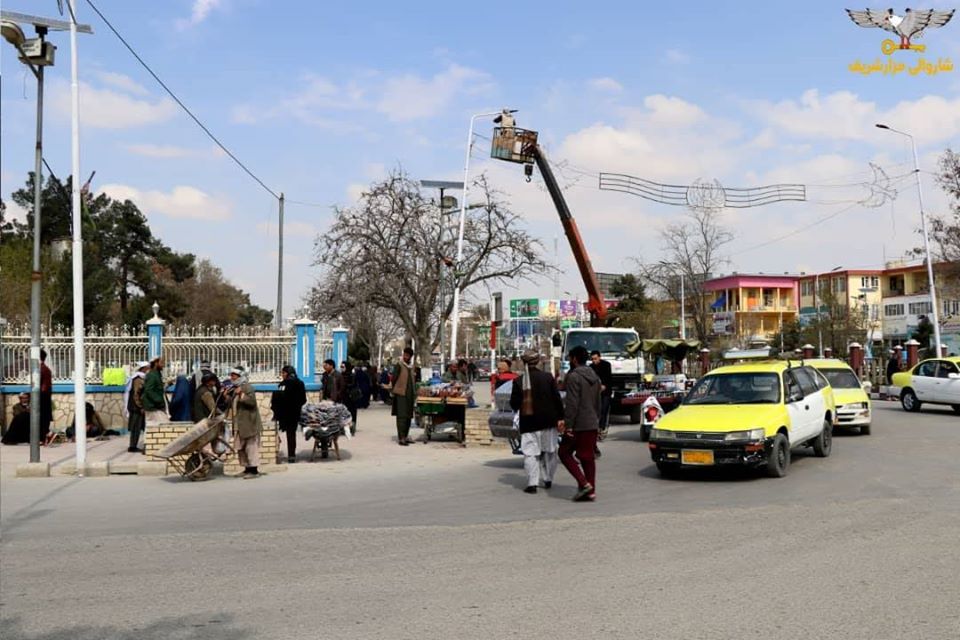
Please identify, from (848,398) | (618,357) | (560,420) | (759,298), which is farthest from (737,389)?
(759,298)

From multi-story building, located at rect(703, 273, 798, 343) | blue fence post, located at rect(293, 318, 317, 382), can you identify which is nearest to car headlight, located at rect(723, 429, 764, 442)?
blue fence post, located at rect(293, 318, 317, 382)

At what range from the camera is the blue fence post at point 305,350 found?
2253 cm

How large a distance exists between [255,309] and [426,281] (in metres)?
69.0

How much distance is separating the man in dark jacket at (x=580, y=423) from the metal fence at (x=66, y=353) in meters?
13.9

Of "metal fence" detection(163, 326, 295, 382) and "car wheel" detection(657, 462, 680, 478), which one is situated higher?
"metal fence" detection(163, 326, 295, 382)

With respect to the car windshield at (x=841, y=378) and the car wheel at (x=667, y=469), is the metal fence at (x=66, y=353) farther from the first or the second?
the car windshield at (x=841, y=378)

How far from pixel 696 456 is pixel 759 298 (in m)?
80.5

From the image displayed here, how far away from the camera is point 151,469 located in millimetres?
13664

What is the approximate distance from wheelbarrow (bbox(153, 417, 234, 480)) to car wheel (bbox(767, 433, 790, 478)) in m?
7.93

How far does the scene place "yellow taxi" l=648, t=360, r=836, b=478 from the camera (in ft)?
37.6

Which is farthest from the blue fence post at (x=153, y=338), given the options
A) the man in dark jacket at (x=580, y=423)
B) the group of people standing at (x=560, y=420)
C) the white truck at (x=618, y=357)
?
the man in dark jacket at (x=580, y=423)

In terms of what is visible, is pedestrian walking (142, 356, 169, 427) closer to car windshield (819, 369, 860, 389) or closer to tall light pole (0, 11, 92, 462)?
tall light pole (0, 11, 92, 462)

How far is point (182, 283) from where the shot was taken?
214ft

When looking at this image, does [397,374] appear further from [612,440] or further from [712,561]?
[712,561]
